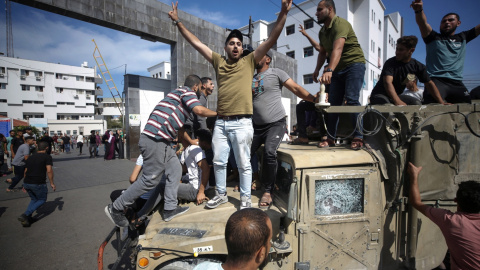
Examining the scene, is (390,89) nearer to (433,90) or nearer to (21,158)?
(433,90)

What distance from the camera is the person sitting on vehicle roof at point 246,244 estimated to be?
1.37 meters

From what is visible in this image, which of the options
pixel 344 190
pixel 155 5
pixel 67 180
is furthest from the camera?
pixel 155 5


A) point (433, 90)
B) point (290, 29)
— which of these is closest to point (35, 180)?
point (433, 90)

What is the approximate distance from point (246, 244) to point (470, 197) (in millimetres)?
2143

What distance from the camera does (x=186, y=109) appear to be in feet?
10.1

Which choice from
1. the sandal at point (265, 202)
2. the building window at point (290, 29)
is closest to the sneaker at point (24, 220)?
the sandal at point (265, 202)

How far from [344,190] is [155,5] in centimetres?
1190

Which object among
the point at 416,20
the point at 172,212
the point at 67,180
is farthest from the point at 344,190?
the point at 67,180

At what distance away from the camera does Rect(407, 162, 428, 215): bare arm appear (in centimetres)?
244

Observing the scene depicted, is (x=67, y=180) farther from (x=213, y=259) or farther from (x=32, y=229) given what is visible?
(x=213, y=259)

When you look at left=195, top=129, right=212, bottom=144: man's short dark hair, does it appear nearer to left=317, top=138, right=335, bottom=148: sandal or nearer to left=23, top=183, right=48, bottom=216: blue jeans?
left=317, top=138, right=335, bottom=148: sandal

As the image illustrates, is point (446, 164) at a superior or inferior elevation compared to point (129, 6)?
inferior

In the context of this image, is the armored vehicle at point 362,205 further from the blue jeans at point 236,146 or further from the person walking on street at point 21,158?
the person walking on street at point 21,158

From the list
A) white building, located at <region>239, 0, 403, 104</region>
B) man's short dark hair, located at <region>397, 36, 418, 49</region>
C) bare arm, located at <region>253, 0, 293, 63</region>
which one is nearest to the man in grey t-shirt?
bare arm, located at <region>253, 0, 293, 63</region>
